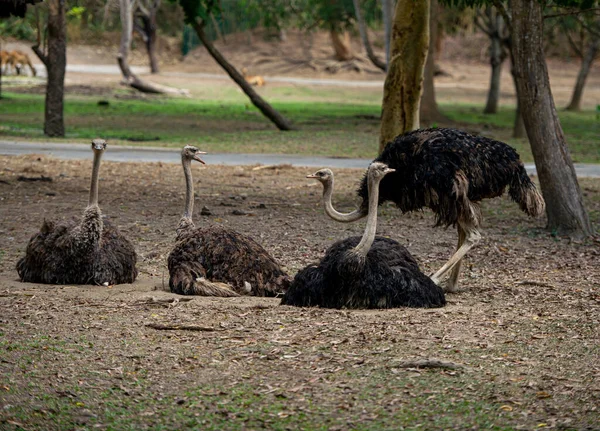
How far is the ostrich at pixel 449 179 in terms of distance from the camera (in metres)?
7.95

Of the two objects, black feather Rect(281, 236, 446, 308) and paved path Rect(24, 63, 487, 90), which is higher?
black feather Rect(281, 236, 446, 308)

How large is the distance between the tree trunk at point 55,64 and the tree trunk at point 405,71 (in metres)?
8.38

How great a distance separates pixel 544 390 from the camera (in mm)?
5727

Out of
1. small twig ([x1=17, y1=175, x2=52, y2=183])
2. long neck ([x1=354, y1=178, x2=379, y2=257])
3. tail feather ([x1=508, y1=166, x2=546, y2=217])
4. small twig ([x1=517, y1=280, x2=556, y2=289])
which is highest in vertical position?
tail feather ([x1=508, y1=166, x2=546, y2=217])

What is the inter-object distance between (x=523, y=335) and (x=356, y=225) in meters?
4.86

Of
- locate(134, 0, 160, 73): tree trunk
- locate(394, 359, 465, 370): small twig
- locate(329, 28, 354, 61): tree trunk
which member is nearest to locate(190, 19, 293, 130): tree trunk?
locate(394, 359, 465, 370): small twig

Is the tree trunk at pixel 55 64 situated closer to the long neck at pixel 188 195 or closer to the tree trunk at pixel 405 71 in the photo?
the tree trunk at pixel 405 71

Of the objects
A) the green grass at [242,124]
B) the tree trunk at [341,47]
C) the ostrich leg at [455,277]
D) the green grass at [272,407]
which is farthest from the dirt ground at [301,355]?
the tree trunk at [341,47]

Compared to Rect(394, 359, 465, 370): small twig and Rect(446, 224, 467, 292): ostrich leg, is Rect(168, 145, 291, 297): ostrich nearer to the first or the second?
Rect(446, 224, 467, 292): ostrich leg

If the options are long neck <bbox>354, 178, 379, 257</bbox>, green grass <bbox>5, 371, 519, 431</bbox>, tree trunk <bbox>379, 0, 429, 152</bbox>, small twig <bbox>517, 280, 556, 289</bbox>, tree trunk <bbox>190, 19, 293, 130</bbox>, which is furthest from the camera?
tree trunk <bbox>190, 19, 293, 130</bbox>

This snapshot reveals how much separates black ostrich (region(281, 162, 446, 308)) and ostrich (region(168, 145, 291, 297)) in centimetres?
56

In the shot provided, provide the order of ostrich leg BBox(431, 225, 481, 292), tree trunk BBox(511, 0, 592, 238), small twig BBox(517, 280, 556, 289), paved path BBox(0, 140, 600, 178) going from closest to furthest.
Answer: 1. ostrich leg BBox(431, 225, 481, 292)
2. small twig BBox(517, 280, 556, 289)
3. tree trunk BBox(511, 0, 592, 238)
4. paved path BBox(0, 140, 600, 178)

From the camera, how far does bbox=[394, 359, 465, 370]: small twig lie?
6059 mm

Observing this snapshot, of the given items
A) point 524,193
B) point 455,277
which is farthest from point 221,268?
point 524,193
